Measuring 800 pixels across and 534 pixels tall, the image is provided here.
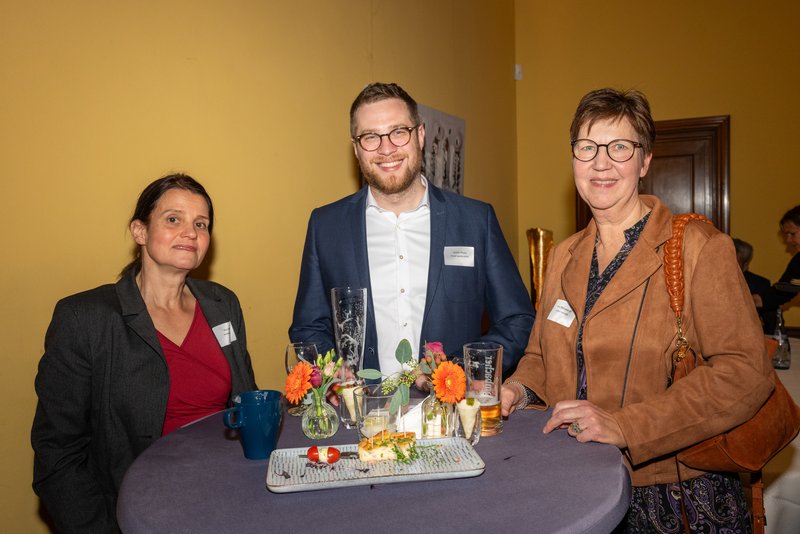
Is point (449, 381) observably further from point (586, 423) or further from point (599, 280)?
point (599, 280)

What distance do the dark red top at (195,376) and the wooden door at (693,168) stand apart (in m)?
5.04

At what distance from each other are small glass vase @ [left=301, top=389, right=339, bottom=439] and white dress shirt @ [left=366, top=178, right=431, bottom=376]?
2.56 ft

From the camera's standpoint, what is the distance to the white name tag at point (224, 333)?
2.29 meters

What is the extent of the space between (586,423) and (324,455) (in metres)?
0.64

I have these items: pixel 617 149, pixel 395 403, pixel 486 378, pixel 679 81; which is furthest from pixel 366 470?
pixel 679 81

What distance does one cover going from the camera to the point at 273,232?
10.2ft

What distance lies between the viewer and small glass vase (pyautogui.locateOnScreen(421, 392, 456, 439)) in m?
1.48

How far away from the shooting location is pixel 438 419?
4.89ft

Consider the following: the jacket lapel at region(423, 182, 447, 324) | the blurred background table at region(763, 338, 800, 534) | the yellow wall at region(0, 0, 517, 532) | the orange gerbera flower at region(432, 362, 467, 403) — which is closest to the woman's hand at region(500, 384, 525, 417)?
the orange gerbera flower at region(432, 362, 467, 403)

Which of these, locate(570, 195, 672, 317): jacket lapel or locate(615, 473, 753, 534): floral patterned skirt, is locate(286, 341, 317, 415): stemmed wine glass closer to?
locate(570, 195, 672, 317): jacket lapel

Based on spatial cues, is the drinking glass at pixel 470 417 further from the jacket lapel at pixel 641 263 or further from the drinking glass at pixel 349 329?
the jacket lapel at pixel 641 263

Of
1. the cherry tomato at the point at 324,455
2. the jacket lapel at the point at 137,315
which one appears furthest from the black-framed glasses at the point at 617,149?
the jacket lapel at the point at 137,315

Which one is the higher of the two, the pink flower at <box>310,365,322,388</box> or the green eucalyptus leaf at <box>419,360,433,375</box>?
the green eucalyptus leaf at <box>419,360,433,375</box>

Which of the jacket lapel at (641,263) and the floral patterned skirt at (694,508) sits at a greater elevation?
the jacket lapel at (641,263)
